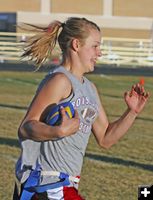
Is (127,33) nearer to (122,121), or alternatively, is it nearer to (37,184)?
(122,121)

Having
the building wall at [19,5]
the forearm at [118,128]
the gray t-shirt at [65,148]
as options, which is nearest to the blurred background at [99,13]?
the building wall at [19,5]

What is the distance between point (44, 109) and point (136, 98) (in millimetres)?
823

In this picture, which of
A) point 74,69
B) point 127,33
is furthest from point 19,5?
point 74,69

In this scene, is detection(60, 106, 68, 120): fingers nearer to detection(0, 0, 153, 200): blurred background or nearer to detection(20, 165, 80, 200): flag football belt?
detection(20, 165, 80, 200): flag football belt

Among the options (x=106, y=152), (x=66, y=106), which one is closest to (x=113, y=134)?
(x=66, y=106)

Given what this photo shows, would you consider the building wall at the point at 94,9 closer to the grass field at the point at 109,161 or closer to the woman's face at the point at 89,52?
the grass field at the point at 109,161

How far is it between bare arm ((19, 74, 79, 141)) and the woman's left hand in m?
0.60

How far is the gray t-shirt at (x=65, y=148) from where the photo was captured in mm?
4512

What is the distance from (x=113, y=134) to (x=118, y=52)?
124 feet

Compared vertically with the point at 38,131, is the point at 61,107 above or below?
above

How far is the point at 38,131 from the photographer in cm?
427

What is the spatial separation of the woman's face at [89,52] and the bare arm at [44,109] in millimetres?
165

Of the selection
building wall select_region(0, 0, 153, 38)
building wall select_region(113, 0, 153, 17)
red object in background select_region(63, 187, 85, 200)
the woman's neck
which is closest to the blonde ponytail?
the woman's neck

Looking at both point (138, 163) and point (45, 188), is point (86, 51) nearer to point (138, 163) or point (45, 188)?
point (45, 188)
